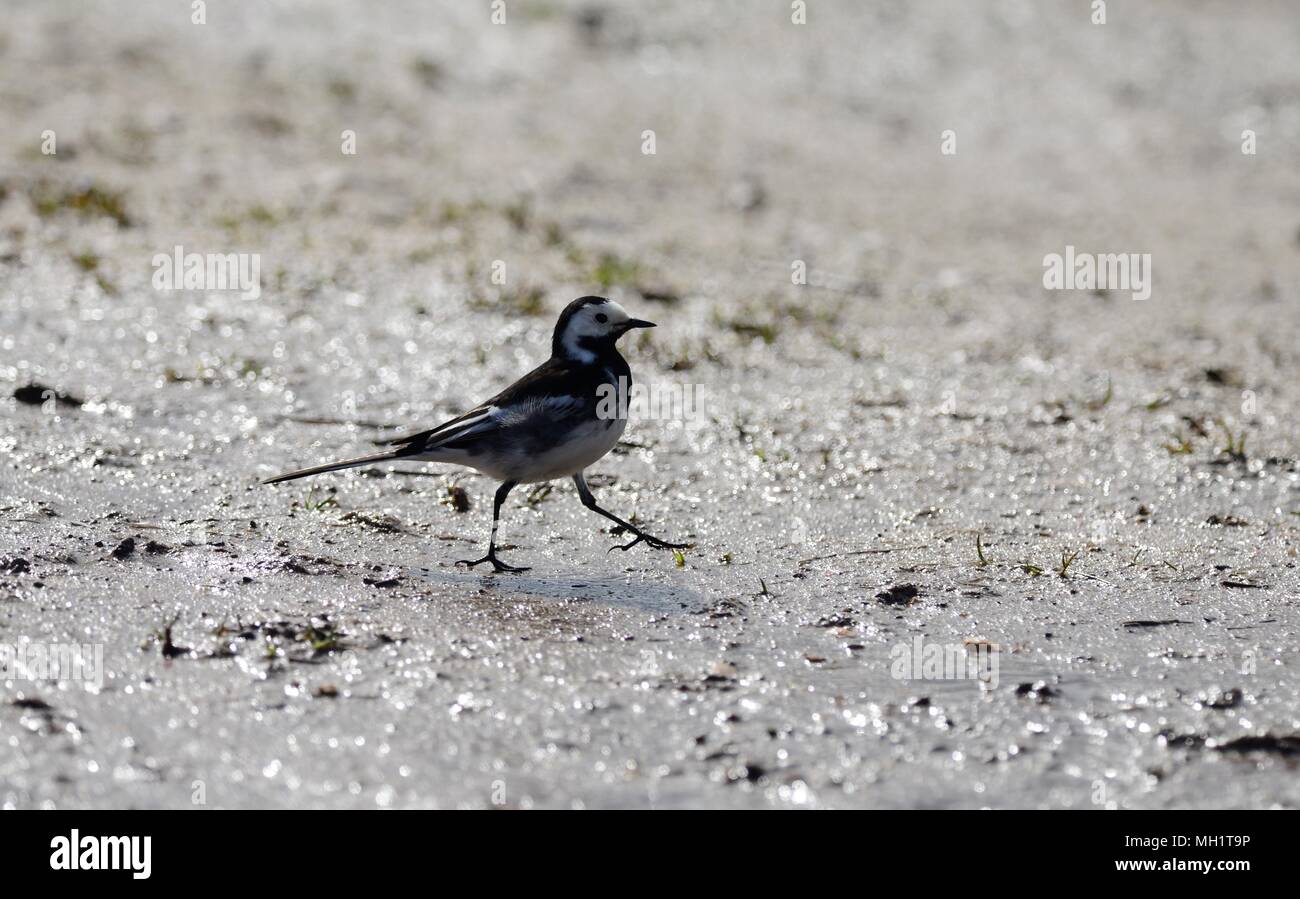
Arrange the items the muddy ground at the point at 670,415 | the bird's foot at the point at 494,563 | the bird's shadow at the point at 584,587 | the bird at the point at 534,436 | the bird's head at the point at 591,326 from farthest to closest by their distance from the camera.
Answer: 1. the bird's head at the point at 591,326
2. the bird at the point at 534,436
3. the bird's foot at the point at 494,563
4. the bird's shadow at the point at 584,587
5. the muddy ground at the point at 670,415

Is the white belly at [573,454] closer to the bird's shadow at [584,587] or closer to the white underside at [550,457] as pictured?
the white underside at [550,457]

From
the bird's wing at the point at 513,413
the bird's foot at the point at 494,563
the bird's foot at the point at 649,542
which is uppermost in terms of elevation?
the bird's wing at the point at 513,413

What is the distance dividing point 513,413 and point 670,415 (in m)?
2.01

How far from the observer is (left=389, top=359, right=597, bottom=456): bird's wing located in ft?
19.2

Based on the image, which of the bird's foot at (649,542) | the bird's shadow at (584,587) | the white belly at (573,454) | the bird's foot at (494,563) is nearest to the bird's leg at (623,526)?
the bird's foot at (649,542)

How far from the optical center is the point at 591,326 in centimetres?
630

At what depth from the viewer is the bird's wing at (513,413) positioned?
5.84m

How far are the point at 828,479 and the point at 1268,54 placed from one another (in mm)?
10845

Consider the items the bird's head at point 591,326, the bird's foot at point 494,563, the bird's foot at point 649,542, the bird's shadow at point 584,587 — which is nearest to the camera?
the bird's shadow at point 584,587

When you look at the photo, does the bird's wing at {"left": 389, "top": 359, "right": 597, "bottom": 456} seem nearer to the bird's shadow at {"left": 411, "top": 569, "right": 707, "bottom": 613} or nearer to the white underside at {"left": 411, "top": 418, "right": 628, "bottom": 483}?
the white underside at {"left": 411, "top": 418, "right": 628, "bottom": 483}

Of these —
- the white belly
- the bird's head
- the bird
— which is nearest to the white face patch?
the bird's head
